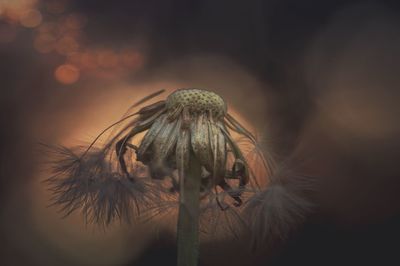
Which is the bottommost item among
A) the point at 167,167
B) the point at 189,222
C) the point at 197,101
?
the point at 189,222

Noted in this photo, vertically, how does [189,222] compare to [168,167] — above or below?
below

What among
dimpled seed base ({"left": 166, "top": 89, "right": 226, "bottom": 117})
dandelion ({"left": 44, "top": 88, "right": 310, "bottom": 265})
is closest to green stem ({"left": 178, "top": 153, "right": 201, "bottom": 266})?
dandelion ({"left": 44, "top": 88, "right": 310, "bottom": 265})

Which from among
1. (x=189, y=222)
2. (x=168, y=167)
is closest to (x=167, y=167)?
(x=168, y=167)

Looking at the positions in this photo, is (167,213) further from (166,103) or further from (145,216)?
(166,103)

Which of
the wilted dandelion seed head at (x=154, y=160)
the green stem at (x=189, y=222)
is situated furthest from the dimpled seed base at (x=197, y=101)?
the green stem at (x=189, y=222)

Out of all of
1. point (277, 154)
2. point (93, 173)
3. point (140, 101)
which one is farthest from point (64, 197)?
point (277, 154)

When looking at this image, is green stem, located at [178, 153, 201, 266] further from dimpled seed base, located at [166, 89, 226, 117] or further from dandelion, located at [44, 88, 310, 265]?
dimpled seed base, located at [166, 89, 226, 117]

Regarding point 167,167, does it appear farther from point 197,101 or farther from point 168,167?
point 197,101
